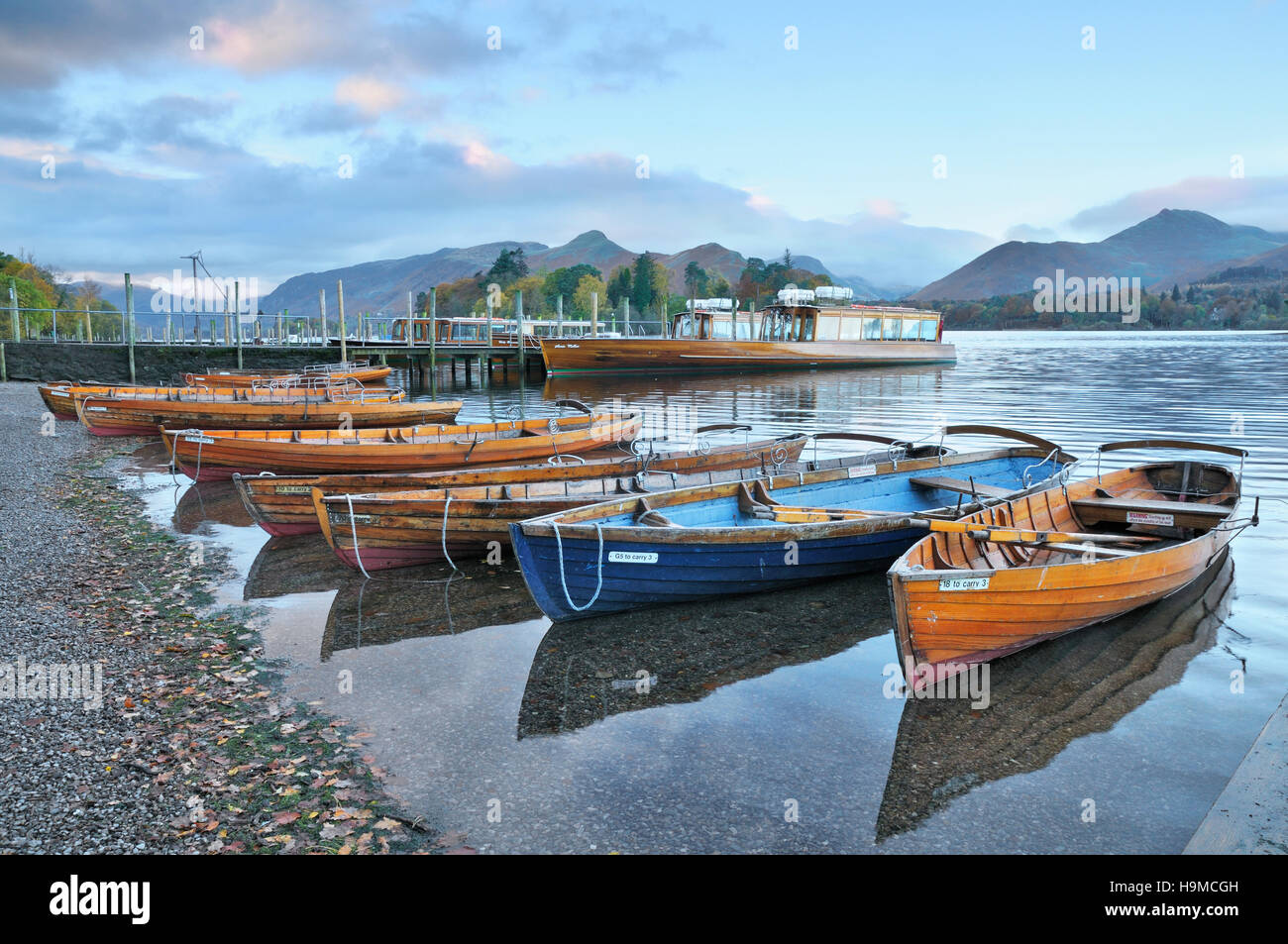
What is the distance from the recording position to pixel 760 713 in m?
6.54

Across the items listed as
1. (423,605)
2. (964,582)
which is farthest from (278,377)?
(964,582)

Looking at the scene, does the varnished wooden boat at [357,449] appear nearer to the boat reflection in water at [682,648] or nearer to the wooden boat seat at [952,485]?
the wooden boat seat at [952,485]

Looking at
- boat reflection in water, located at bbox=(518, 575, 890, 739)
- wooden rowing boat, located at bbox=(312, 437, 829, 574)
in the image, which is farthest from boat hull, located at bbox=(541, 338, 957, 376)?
boat reflection in water, located at bbox=(518, 575, 890, 739)

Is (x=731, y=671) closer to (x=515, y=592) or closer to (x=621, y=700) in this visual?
(x=621, y=700)

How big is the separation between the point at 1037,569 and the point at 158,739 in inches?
264

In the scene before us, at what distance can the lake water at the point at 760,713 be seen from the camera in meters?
5.05

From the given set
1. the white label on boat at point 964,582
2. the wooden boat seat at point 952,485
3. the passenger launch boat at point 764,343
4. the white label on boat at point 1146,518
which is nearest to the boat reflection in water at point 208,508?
the wooden boat seat at point 952,485

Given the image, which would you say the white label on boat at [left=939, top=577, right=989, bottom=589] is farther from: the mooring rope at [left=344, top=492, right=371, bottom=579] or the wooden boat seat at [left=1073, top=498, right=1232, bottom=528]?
the mooring rope at [left=344, top=492, right=371, bottom=579]

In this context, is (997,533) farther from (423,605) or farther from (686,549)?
(423,605)

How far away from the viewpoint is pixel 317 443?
14.8 m

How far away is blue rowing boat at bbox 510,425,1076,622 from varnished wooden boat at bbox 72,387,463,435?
12.5 m

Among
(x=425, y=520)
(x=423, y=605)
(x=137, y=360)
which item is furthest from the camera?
(x=137, y=360)

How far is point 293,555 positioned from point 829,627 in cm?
676

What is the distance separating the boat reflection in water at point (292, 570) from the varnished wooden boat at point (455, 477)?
0.25 metres
